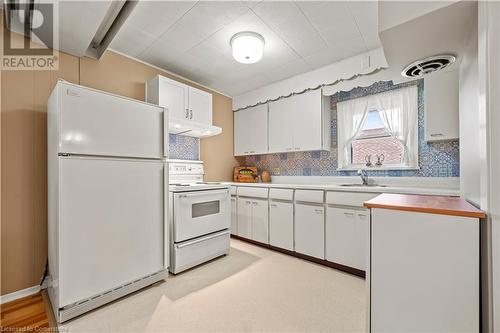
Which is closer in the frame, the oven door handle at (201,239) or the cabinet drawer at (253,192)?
the oven door handle at (201,239)

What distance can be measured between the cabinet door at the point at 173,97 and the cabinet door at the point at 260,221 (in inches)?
62.0

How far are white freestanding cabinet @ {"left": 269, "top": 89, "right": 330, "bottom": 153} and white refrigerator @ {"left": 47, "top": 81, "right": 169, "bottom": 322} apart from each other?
189 centimetres

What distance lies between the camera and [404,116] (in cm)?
264

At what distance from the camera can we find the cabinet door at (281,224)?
9.24ft

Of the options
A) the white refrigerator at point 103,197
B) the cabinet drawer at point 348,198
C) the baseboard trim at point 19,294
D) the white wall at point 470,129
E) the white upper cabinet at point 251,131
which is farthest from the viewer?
the white upper cabinet at point 251,131

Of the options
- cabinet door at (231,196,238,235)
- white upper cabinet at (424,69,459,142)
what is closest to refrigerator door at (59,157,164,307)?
cabinet door at (231,196,238,235)

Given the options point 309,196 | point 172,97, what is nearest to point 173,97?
point 172,97

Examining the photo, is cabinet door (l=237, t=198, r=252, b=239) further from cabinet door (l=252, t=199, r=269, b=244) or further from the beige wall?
the beige wall

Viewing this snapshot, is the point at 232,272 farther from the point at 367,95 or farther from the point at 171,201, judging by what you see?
the point at 367,95

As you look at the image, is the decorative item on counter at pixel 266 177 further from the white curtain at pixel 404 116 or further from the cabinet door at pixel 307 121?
the white curtain at pixel 404 116

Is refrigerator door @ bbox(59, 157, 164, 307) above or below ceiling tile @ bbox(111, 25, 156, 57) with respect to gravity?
below

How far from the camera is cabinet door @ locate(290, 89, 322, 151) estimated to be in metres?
3.08

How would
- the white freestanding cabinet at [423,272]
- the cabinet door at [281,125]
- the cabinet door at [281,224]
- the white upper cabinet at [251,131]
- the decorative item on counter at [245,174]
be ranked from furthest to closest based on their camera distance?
the decorative item on counter at [245,174]
the white upper cabinet at [251,131]
the cabinet door at [281,125]
the cabinet door at [281,224]
the white freestanding cabinet at [423,272]

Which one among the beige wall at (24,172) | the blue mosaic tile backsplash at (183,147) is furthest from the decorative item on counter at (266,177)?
the beige wall at (24,172)
